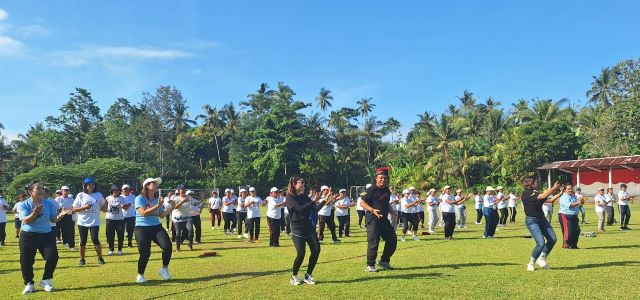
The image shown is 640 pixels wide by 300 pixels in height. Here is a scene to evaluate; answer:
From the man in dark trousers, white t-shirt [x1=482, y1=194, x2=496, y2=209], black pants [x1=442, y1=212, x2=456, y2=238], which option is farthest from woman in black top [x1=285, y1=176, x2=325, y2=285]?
white t-shirt [x1=482, y1=194, x2=496, y2=209]

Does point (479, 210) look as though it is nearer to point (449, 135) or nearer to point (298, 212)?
point (298, 212)

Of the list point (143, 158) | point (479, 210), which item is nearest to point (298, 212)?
point (479, 210)

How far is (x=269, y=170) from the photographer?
5672 centimetres

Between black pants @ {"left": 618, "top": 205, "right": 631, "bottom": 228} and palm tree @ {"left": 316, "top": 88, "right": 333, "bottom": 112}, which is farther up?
palm tree @ {"left": 316, "top": 88, "right": 333, "bottom": 112}

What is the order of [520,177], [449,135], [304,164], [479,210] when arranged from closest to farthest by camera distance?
[479,210] < [520,177] < [449,135] < [304,164]

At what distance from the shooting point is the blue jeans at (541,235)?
9.34 m

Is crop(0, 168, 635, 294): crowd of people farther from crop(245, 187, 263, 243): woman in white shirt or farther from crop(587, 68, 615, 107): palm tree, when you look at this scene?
crop(587, 68, 615, 107): palm tree

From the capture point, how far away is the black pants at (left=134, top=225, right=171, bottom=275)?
863 cm

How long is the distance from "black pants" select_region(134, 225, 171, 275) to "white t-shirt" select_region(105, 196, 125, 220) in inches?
175

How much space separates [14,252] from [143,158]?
173ft

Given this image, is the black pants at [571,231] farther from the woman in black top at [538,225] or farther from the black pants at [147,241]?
the black pants at [147,241]

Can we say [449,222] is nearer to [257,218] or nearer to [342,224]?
[342,224]

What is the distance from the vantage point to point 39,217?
26.6 feet

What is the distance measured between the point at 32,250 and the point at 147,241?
172cm
